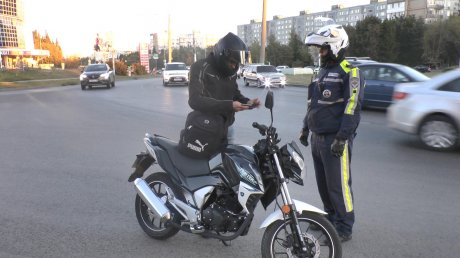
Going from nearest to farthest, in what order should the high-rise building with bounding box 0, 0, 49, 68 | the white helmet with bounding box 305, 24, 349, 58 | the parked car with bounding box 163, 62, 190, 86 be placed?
the white helmet with bounding box 305, 24, 349, 58 → the parked car with bounding box 163, 62, 190, 86 → the high-rise building with bounding box 0, 0, 49, 68

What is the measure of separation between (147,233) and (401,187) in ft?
11.4

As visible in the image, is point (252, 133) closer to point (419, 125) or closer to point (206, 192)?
point (419, 125)

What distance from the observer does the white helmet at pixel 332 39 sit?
3.78 m

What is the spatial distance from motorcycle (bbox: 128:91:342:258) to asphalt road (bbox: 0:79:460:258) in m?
0.44

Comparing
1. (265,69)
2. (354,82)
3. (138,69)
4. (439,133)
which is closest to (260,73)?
(265,69)

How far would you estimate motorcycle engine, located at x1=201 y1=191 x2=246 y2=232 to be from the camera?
3.48m

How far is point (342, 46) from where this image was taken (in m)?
3.81

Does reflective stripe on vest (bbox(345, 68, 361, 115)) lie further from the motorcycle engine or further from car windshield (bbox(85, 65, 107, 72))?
car windshield (bbox(85, 65, 107, 72))

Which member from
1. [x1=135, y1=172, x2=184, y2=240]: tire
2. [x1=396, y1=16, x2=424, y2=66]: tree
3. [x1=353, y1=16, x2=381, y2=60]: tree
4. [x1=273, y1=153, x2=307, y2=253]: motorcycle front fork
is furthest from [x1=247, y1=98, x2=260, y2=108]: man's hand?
[x1=396, y1=16, x2=424, y2=66]: tree

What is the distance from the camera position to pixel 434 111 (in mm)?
8070

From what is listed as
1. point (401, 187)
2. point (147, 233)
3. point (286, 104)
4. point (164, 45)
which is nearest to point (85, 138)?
point (147, 233)

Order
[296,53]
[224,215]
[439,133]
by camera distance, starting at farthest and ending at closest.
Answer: [296,53] → [439,133] → [224,215]

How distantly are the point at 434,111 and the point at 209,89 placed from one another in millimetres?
5959

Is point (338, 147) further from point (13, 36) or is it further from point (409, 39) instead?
point (13, 36)
